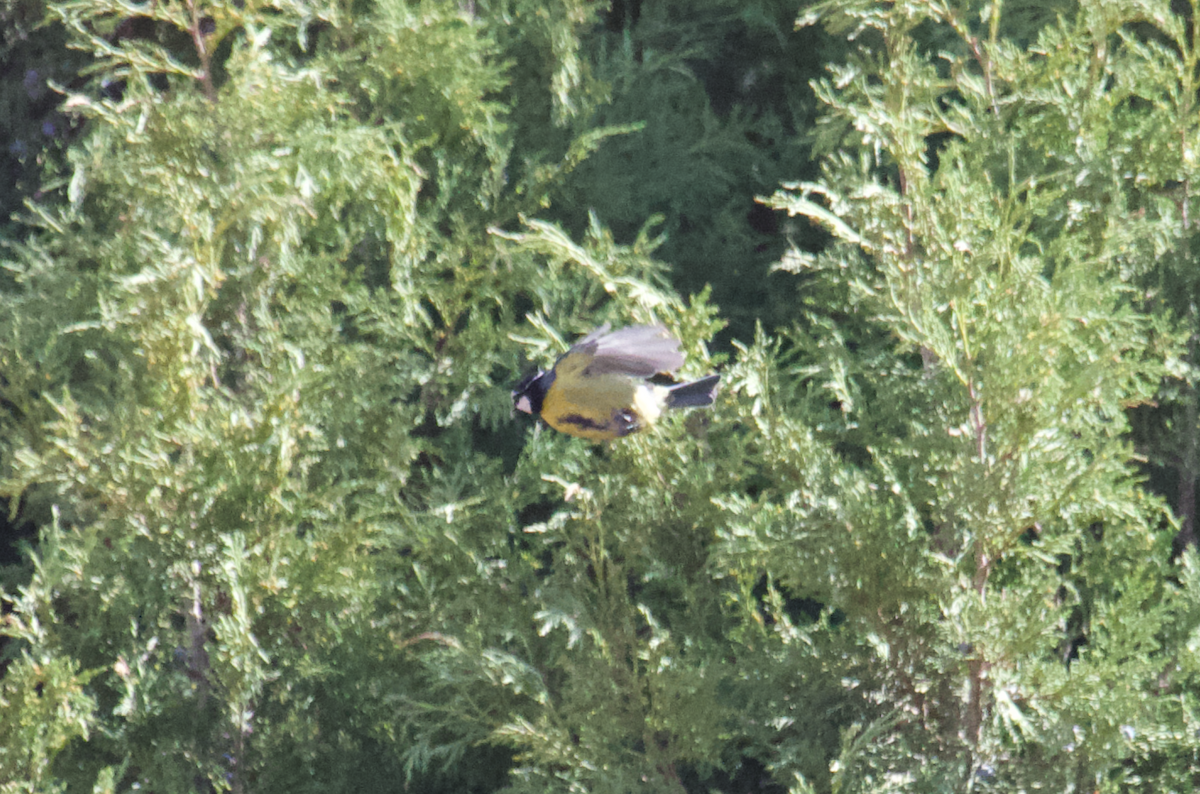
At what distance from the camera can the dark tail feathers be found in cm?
201

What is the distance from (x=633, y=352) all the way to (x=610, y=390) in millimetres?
94

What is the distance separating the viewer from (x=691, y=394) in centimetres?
204

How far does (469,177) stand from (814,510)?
1582 mm

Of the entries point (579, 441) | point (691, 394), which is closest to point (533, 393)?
point (691, 394)

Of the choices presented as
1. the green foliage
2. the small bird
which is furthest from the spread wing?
the green foliage

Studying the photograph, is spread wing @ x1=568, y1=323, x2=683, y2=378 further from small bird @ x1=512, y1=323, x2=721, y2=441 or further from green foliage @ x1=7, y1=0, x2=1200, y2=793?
green foliage @ x1=7, y1=0, x2=1200, y2=793

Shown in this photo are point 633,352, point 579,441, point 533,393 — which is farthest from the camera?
point 579,441

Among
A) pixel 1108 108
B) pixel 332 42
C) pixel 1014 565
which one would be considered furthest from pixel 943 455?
pixel 332 42

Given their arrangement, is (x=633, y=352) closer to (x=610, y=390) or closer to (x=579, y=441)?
(x=610, y=390)

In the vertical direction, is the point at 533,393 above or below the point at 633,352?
below

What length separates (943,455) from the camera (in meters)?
2.00

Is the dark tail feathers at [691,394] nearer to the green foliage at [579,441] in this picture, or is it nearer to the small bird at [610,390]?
the small bird at [610,390]

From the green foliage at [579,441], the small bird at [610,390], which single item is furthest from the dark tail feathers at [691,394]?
the green foliage at [579,441]

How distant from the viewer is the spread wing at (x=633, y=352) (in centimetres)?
195
